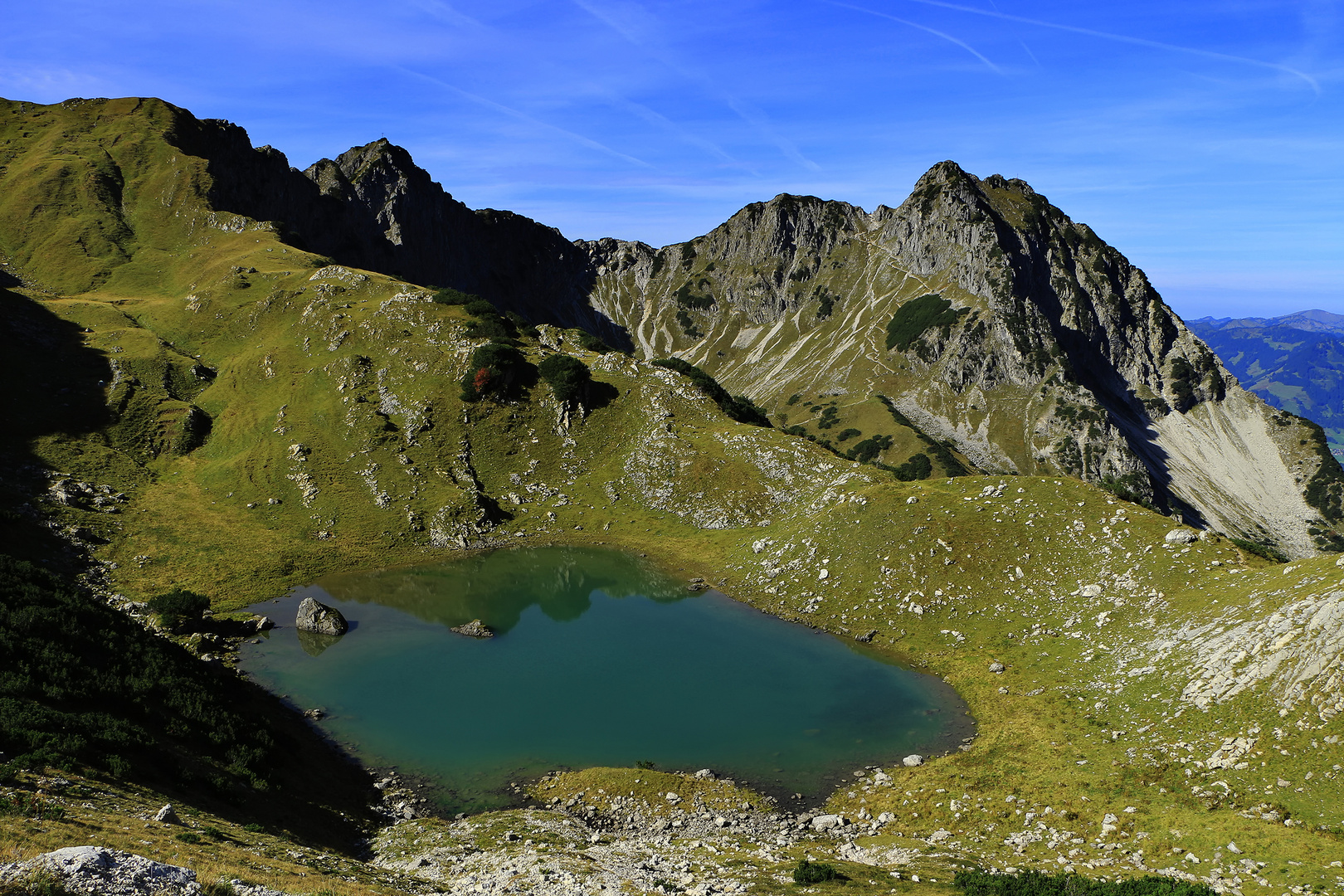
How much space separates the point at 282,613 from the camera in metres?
59.4

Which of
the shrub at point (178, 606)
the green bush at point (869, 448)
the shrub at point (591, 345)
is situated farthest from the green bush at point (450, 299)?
the green bush at point (869, 448)

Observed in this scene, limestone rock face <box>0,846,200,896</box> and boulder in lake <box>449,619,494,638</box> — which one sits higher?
limestone rock face <box>0,846,200,896</box>

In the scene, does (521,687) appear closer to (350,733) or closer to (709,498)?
(350,733)

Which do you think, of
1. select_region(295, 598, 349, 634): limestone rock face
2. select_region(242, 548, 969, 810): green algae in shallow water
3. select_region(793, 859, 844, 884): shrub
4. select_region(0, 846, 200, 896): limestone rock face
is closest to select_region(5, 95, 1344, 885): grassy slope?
select_region(242, 548, 969, 810): green algae in shallow water

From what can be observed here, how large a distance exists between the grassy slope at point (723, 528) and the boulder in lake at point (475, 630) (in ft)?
58.1

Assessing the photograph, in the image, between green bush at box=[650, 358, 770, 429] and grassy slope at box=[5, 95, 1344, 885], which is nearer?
grassy slope at box=[5, 95, 1344, 885]

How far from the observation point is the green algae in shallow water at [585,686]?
40188 mm

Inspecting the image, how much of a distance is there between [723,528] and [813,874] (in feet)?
173

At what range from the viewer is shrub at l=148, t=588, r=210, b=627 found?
53.8 metres

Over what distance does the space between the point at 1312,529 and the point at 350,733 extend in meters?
254

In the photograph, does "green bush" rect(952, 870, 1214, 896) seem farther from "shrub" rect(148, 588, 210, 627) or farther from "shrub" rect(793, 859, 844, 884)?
"shrub" rect(148, 588, 210, 627)

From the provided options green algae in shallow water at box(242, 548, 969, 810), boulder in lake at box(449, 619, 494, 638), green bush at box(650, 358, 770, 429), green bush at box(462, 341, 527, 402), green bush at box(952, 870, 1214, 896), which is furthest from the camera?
green bush at box(650, 358, 770, 429)

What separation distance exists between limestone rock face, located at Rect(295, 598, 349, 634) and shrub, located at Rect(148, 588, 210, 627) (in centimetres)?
761

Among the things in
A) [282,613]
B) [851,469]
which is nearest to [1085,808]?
[851,469]
